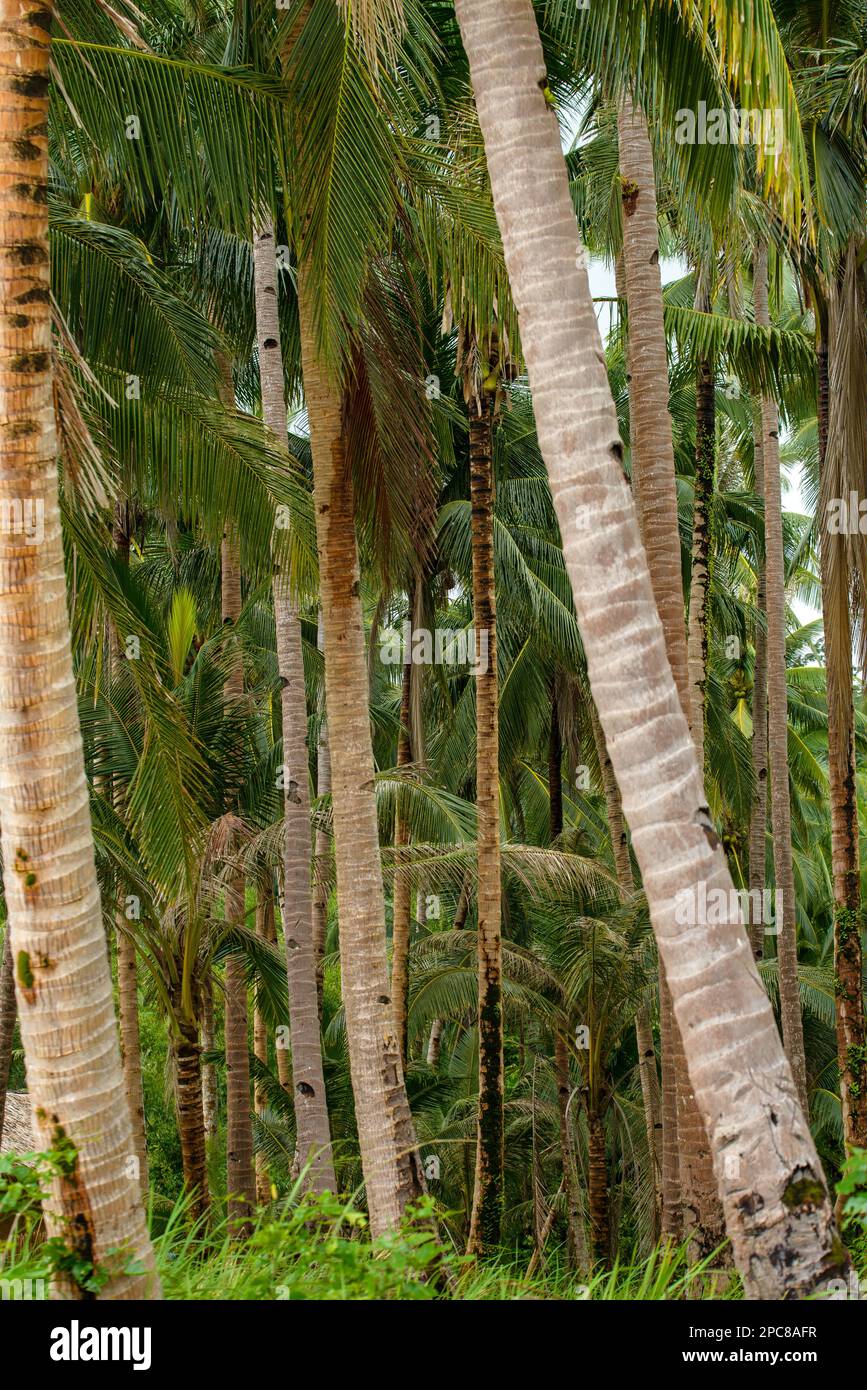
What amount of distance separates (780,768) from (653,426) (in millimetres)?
5591

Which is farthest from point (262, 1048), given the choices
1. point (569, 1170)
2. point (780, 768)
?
point (780, 768)

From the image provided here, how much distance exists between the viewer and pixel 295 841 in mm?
10750

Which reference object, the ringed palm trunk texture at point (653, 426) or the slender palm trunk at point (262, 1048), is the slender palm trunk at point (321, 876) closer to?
the slender palm trunk at point (262, 1048)

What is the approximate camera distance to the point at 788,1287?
12.4 feet

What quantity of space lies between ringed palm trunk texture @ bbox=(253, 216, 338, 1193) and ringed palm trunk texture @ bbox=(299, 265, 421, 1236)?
90.2 inches

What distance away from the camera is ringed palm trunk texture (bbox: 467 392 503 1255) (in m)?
9.87

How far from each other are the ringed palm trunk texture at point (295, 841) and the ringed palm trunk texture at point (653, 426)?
113 inches

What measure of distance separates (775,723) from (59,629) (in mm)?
10354

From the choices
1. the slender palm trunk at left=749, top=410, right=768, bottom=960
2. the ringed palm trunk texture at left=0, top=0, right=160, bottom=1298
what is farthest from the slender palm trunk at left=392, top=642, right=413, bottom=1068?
the ringed palm trunk texture at left=0, top=0, right=160, bottom=1298

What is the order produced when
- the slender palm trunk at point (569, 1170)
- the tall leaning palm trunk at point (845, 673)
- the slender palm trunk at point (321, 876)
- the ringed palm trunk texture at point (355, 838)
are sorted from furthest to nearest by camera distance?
the slender palm trunk at point (569, 1170) → the slender palm trunk at point (321, 876) → the tall leaning palm trunk at point (845, 673) → the ringed palm trunk texture at point (355, 838)

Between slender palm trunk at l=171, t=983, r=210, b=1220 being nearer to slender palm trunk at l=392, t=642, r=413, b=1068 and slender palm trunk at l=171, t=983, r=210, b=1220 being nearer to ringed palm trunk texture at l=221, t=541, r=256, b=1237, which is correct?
ringed palm trunk texture at l=221, t=541, r=256, b=1237

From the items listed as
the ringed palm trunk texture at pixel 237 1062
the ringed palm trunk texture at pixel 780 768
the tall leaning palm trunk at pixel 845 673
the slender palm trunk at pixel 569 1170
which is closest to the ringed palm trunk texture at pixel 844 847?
the tall leaning palm trunk at pixel 845 673

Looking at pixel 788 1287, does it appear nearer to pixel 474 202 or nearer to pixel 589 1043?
pixel 474 202

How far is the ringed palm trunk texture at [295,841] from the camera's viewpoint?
33.3 ft
